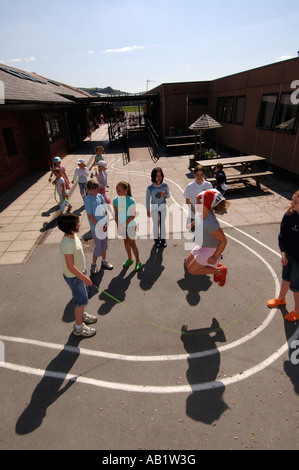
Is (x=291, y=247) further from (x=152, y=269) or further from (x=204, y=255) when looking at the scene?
(x=152, y=269)

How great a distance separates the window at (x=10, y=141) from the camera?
12927 millimetres

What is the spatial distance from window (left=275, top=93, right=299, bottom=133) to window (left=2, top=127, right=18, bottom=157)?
1290 centimetres

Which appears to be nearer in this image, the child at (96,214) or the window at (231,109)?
the child at (96,214)

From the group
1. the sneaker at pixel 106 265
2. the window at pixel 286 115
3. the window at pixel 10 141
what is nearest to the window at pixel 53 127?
the window at pixel 10 141

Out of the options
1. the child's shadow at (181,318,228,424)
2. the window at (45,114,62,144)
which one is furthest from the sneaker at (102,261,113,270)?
the window at (45,114,62,144)

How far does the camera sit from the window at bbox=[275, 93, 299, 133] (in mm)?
11129

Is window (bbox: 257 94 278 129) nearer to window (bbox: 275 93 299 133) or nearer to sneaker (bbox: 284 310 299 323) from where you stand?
window (bbox: 275 93 299 133)

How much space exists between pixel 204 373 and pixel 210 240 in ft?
6.39

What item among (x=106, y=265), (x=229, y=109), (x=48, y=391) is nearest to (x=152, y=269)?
(x=106, y=265)

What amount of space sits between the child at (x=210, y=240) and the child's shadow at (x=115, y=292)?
63.0 inches

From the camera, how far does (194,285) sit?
5.51 m

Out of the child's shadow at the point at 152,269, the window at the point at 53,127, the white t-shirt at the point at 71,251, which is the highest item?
the window at the point at 53,127

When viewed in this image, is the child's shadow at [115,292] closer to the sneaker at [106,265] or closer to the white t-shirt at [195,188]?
the sneaker at [106,265]

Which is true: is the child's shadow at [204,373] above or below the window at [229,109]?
below
